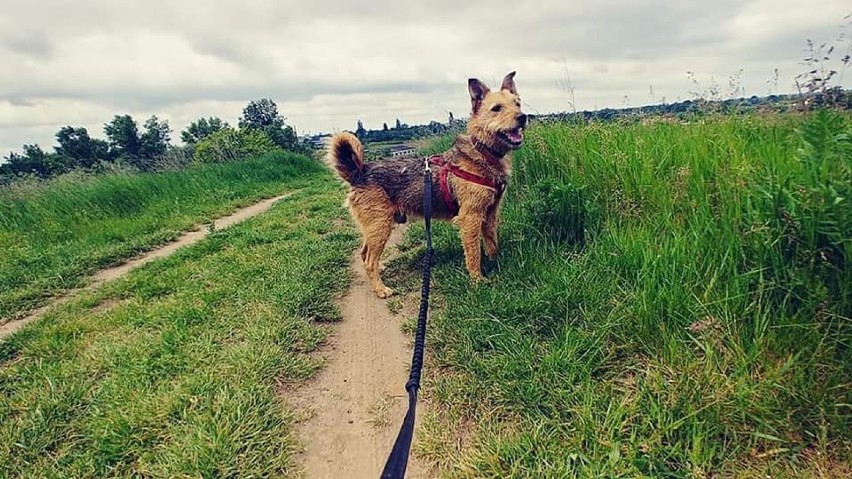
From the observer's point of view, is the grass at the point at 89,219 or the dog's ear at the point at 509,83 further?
the grass at the point at 89,219

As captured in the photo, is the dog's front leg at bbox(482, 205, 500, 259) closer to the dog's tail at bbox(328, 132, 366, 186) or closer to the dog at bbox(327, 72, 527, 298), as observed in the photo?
the dog at bbox(327, 72, 527, 298)

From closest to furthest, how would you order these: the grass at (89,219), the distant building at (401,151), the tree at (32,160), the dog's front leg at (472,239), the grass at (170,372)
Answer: the grass at (170,372) → the dog's front leg at (472,239) → the grass at (89,219) → the distant building at (401,151) → the tree at (32,160)

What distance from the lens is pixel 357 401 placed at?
2.59 m

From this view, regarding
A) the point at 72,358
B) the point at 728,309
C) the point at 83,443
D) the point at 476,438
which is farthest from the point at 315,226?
the point at 728,309

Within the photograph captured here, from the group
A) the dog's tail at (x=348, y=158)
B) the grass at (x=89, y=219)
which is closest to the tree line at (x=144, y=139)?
the grass at (x=89, y=219)

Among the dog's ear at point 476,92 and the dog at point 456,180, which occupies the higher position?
the dog's ear at point 476,92

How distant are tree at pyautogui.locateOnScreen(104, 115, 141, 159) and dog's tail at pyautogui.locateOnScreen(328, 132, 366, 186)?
46768 millimetres

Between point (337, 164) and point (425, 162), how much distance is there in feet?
2.98

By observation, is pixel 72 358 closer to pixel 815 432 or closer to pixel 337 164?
pixel 337 164

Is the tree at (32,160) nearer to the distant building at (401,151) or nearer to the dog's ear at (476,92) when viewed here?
the distant building at (401,151)

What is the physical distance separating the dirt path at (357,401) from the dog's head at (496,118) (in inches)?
77.6

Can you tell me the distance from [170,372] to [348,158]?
2.46 m

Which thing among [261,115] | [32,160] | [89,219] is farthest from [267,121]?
[89,219]

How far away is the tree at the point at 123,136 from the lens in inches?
1652
